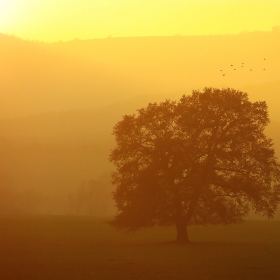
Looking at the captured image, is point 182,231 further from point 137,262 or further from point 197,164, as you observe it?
point 137,262

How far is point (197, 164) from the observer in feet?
183

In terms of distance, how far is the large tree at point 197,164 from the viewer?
180 feet

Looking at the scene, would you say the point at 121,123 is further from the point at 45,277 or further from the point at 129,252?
the point at 45,277

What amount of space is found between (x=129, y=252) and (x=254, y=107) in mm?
19583

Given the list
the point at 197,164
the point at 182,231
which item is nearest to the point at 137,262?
the point at 182,231

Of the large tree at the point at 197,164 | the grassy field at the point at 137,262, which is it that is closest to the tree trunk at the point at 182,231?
the large tree at the point at 197,164

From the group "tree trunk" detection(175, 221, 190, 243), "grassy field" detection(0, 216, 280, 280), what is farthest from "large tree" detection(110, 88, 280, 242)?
"grassy field" detection(0, 216, 280, 280)

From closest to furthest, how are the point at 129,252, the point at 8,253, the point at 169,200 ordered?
the point at 8,253
the point at 129,252
the point at 169,200

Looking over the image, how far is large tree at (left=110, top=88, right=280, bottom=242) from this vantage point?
54938 millimetres

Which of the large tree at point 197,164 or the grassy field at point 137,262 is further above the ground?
the large tree at point 197,164

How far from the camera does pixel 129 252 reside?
47188 mm

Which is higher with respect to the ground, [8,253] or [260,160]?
[260,160]

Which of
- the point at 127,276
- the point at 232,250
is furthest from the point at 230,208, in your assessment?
the point at 127,276

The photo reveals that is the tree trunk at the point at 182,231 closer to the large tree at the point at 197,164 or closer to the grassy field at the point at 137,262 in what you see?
the large tree at the point at 197,164
